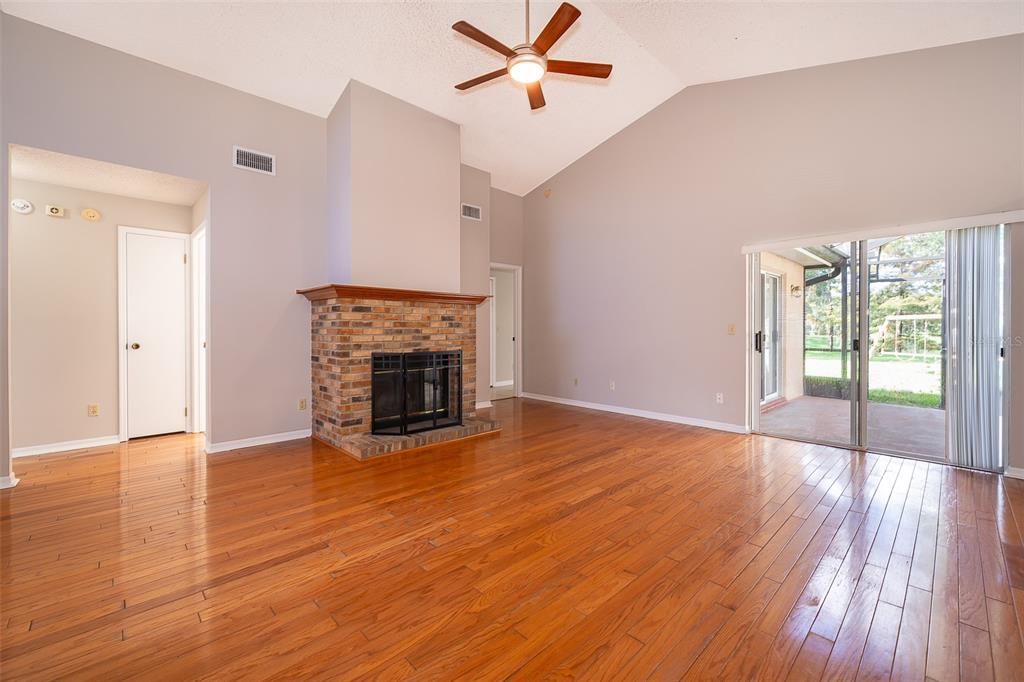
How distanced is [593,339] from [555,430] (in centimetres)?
176

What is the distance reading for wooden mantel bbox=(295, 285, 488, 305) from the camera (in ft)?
13.1

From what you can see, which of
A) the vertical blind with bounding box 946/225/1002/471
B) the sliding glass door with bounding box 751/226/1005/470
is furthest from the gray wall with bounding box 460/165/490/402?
the vertical blind with bounding box 946/225/1002/471

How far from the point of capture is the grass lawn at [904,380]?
147 inches

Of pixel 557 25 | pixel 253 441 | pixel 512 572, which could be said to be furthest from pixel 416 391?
pixel 557 25

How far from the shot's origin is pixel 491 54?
401cm

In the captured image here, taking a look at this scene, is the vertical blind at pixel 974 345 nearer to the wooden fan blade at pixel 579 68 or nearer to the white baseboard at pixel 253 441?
the wooden fan blade at pixel 579 68

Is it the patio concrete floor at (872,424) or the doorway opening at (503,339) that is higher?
the doorway opening at (503,339)

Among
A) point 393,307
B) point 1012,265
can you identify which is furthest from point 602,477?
point 1012,265

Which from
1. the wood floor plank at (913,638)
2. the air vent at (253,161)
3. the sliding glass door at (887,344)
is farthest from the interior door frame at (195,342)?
the sliding glass door at (887,344)

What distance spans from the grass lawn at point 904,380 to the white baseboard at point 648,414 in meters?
1.16

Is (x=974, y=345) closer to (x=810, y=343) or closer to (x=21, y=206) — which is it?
(x=810, y=343)

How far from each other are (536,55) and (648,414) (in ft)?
13.7

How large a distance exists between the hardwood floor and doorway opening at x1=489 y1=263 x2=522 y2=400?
3.78 meters

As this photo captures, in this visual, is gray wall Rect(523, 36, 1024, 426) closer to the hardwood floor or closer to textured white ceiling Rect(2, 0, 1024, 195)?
textured white ceiling Rect(2, 0, 1024, 195)
